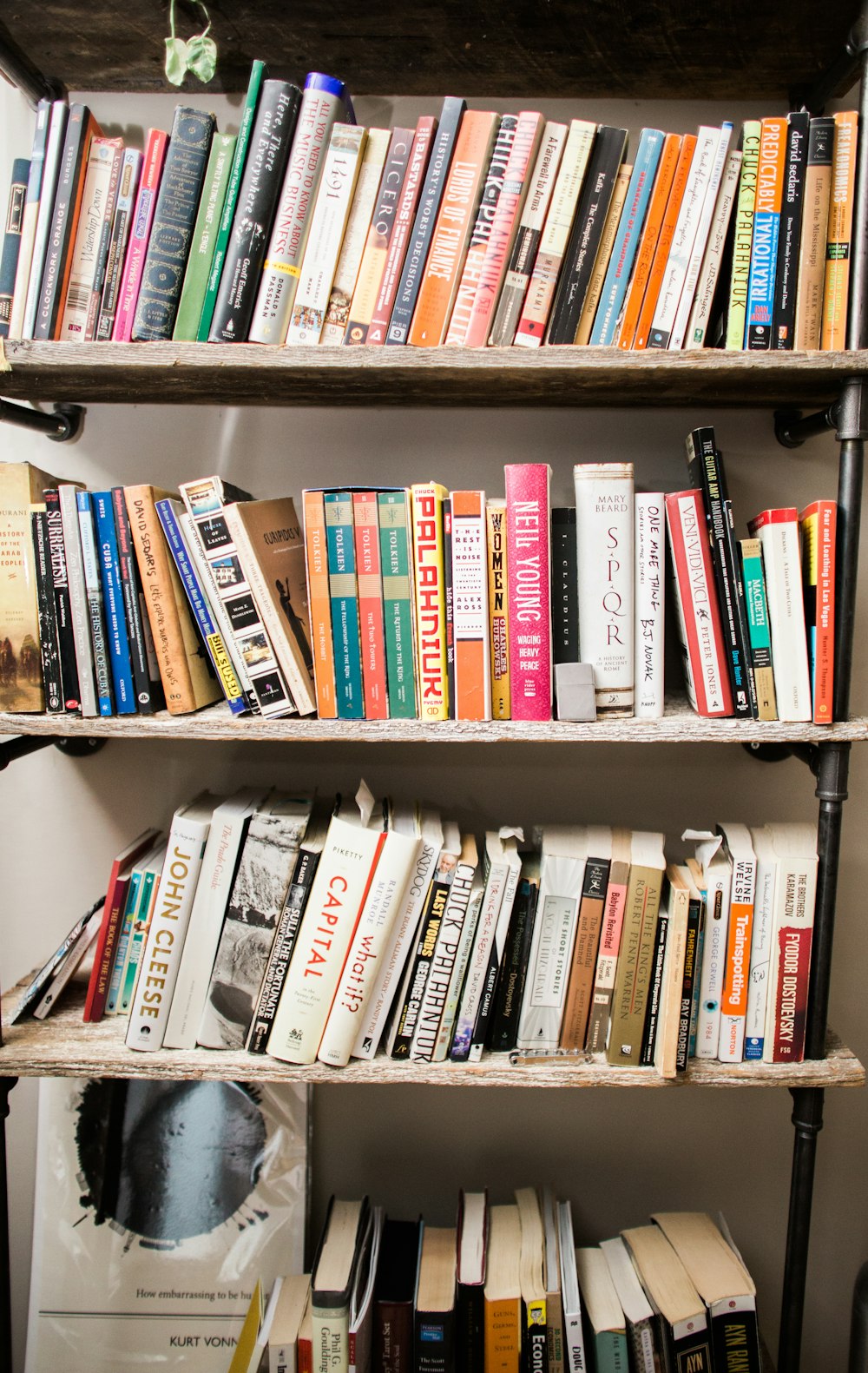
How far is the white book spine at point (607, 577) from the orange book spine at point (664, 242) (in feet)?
0.56

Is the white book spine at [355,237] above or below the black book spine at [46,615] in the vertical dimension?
above

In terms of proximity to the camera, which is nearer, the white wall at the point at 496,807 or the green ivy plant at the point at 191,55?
the green ivy plant at the point at 191,55

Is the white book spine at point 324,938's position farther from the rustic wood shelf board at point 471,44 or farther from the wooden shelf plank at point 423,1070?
the rustic wood shelf board at point 471,44

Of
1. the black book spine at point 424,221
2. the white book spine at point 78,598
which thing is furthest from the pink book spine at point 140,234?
the black book spine at point 424,221

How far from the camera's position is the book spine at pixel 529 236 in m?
0.94

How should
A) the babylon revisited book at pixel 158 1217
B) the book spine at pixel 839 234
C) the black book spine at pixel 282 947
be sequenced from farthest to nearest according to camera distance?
the babylon revisited book at pixel 158 1217
the black book spine at pixel 282 947
the book spine at pixel 839 234

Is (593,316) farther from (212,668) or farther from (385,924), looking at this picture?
(385,924)

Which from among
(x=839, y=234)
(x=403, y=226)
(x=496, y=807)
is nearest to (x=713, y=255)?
(x=839, y=234)

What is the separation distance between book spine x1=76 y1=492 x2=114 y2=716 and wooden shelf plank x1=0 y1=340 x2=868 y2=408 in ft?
0.57

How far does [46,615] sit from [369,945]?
59 centimetres

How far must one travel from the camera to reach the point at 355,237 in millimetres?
957

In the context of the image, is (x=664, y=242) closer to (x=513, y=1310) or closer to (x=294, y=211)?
(x=294, y=211)

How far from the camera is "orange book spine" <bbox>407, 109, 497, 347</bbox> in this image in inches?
36.7

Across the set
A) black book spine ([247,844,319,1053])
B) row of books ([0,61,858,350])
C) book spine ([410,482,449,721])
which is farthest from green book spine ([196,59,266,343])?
black book spine ([247,844,319,1053])
